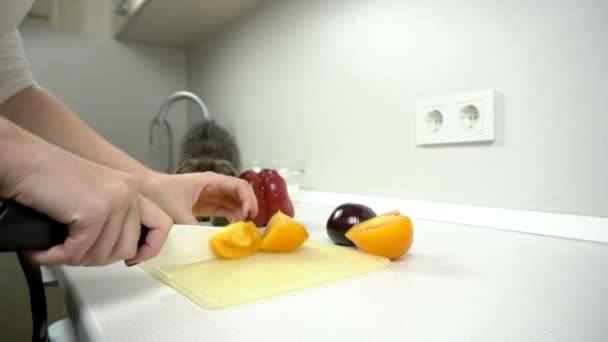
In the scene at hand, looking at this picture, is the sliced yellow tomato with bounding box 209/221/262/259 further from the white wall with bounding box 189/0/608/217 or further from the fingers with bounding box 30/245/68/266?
the white wall with bounding box 189/0/608/217

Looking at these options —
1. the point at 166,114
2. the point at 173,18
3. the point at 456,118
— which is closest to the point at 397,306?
the point at 456,118

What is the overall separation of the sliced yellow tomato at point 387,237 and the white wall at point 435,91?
A: 1.00 ft

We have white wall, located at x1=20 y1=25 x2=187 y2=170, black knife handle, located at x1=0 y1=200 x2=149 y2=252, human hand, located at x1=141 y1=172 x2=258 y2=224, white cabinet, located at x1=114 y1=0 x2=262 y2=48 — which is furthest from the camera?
white wall, located at x1=20 y1=25 x2=187 y2=170

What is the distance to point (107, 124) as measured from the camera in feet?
5.29

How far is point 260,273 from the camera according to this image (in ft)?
1.33

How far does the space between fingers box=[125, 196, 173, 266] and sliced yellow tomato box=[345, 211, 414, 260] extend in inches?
9.0

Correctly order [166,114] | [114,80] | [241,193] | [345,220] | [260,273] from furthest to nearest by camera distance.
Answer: [166,114]
[114,80]
[241,193]
[345,220]
[260,273]

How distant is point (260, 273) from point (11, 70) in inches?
22.4

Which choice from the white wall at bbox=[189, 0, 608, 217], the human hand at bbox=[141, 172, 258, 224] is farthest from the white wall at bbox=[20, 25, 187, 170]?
the human hand at bbox=[141, 172, 258, 224]

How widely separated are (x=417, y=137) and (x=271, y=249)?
1.42ft

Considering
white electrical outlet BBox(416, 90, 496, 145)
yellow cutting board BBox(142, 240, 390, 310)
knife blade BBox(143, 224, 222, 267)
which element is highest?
white electrical outlet BBox(416, 90, 496, 145)

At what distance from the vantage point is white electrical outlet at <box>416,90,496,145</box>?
66 cm

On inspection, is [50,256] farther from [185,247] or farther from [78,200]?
[185,247]

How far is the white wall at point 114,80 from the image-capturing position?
149 cm
